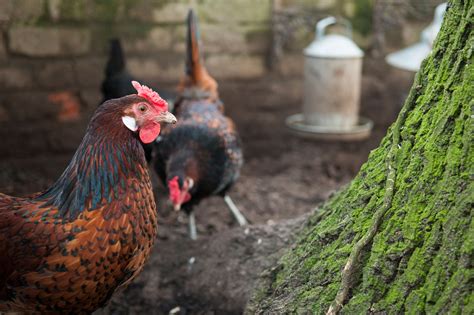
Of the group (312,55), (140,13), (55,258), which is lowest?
(55,258)

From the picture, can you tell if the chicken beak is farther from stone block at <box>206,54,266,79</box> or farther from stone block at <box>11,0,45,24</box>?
stone block at <box>206,54,266,79</box>

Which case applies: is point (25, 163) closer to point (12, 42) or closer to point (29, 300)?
point (12, 42)

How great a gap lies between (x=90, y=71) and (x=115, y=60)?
1.64 ft

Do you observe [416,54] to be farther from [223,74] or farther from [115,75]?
[115,75]

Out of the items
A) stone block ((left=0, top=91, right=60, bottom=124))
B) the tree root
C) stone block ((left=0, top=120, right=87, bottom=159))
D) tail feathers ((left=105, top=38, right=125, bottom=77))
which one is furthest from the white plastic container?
the tree root

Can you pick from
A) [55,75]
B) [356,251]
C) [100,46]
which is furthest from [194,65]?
[356,251]

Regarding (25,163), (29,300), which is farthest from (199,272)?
(25,163)

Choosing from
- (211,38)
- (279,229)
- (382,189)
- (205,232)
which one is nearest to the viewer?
(382,189)

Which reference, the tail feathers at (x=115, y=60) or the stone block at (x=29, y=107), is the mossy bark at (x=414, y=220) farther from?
the stone block at (x=29, y=107)

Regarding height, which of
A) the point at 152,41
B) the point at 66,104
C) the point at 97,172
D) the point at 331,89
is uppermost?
the point at 152,41

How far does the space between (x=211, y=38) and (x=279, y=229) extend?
2769 mm

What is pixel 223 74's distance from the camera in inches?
212

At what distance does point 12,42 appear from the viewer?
472 cm

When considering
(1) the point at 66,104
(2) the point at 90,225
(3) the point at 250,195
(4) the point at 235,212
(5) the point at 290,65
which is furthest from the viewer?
(5) the point at 290,65
